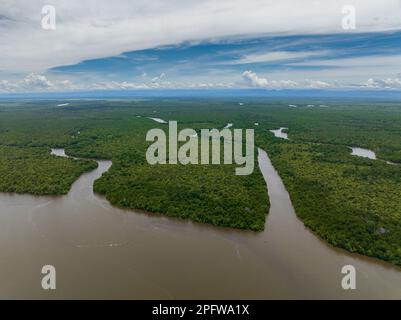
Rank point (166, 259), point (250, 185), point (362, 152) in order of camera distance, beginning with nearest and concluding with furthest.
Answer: point (166, 259) < point (250, 185) < point (362, 152)

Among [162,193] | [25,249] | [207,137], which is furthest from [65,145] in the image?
[25,249]

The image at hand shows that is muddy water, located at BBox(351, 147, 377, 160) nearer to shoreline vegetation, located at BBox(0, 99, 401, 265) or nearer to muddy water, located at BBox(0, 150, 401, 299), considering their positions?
shoreline vegetation, located at BBox(0, 99, 401, 265)

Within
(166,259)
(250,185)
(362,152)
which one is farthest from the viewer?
(362,152)

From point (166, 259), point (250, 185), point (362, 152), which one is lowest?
point (166, 259)

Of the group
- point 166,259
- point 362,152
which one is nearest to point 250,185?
point 166,259

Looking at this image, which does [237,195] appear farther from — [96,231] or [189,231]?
[96,231]

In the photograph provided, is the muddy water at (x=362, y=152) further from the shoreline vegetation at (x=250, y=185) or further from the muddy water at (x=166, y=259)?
the muddy water at (x=166, y=259)

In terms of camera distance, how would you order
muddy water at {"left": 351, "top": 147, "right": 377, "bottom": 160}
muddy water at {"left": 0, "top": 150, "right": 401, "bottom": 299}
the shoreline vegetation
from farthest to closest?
muddy water at {"left": 351, "top": 147, "right": 377, "bottom": 160} < the shoreline vegetation < muddy water at {"left": 0, "top": 150, "right": 401, "bottom": 299}

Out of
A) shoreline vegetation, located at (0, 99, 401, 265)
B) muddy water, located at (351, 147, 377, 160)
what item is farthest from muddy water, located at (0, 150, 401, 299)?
muddy water, located at (351, 147, 377, 160)

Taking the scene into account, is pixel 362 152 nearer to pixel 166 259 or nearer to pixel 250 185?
pixel 250 185
